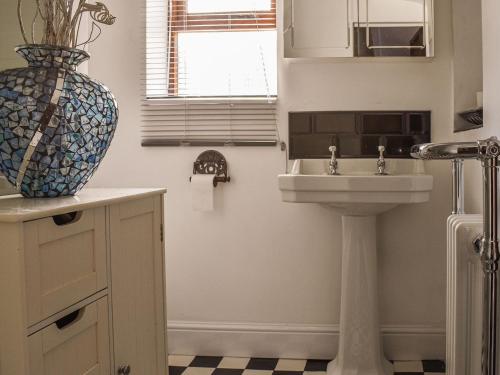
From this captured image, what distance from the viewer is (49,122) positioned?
1332mm

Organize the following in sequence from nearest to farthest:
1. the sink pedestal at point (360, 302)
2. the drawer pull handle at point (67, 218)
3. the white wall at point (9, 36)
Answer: the drawer pull handle at point (67, 218) < the white wall at point (9, 36) < the sink pedestal at point (360, 302)

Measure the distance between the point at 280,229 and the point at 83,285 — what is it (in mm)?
1527

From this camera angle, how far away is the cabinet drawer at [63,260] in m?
1.08

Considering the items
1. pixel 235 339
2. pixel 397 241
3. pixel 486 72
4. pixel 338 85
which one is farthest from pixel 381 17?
pixel 235 339

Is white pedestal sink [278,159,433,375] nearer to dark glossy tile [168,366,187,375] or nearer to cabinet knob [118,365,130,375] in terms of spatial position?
dark glossy tile [168,366,187,375]

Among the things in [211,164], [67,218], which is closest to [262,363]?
[211,164]

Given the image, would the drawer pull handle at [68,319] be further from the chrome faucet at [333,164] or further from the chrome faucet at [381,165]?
the chrome faucet at [381,165]

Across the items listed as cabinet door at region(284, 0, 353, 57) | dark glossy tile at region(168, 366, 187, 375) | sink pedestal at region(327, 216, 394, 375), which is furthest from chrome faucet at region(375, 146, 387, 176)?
dark glossy tile at region(168, 366, 187, 375)

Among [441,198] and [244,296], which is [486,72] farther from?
[244,296]

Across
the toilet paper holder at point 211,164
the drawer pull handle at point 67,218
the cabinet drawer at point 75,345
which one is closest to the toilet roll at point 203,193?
the toilet paper holder at point 211,164

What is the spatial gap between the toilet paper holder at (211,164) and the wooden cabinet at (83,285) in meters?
0.94

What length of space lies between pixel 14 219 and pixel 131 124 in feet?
5.95

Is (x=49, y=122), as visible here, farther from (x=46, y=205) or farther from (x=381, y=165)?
(x=381, y=165)

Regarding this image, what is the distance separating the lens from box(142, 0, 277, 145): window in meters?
2.72
